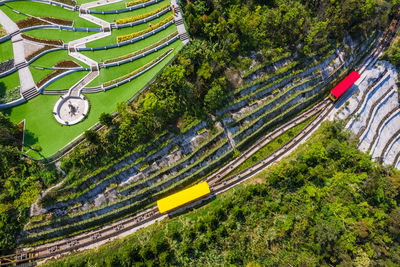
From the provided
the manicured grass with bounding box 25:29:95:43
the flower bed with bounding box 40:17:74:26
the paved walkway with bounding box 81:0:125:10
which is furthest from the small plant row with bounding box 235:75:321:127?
the flower bed with bounding box 40:17:74:26

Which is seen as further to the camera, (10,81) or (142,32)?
(142,32)

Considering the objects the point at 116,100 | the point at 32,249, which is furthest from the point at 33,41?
the point at 32,249

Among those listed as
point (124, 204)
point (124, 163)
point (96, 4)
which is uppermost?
point (96, 4)

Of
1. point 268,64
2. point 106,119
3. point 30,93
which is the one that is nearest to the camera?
point 106,119

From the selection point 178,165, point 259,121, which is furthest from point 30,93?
point 259,121

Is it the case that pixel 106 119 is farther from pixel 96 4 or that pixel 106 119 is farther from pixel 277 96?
pixel 277 96
